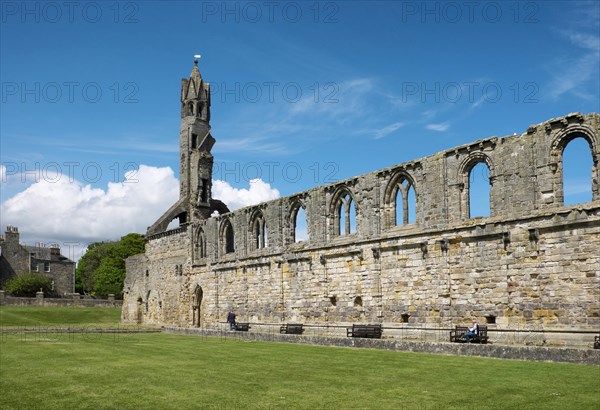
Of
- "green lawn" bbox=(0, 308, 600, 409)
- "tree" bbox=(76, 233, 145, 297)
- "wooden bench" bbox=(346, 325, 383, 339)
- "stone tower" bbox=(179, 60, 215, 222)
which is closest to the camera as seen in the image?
"green lawn" bbox=(0, 308, 600, 409)

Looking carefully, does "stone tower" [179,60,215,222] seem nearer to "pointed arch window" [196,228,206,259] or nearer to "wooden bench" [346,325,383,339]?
"pointed arch window" [196,228,206,259]

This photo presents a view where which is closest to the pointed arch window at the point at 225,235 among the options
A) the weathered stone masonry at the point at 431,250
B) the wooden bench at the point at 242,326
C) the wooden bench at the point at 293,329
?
the weathered stone masonry at the point at 431,250

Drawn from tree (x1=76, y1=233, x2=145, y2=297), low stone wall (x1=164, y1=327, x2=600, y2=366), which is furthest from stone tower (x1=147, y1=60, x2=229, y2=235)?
tree (x1=76, y1=233, x2=145, y2=297)

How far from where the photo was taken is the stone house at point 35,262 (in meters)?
68.9

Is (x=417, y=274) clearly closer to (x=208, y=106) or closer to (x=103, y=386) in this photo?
(x=103, y=386)

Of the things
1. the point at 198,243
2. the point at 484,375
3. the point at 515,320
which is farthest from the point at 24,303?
the point at 484,375

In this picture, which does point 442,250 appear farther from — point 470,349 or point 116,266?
point 116,266

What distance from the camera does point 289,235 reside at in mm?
31734

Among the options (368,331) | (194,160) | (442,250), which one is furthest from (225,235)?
(442,250)

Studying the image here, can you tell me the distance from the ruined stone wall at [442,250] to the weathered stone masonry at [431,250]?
0.14ft

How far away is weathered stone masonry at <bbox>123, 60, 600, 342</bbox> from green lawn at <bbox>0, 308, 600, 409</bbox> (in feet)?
14.7

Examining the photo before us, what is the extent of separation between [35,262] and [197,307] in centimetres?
4050

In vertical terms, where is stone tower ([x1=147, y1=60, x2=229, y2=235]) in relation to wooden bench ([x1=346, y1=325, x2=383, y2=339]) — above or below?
above

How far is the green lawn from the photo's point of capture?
9.87 meters
